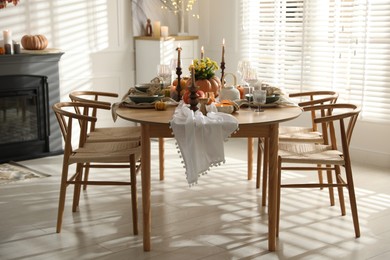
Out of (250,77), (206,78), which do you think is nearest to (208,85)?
(206,78)

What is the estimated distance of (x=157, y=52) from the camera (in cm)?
617

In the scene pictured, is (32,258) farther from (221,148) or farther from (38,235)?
(221,148)

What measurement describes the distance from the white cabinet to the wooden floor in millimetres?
1678

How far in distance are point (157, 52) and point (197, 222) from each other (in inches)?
110

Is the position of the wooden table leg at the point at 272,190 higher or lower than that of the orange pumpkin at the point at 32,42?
lower

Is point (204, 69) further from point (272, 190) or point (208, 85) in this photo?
point (272, 190)

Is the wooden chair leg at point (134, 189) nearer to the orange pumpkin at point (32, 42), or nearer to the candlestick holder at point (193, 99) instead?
the candlestick holder at point (193, 99)

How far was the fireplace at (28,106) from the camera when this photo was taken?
5.29 meters

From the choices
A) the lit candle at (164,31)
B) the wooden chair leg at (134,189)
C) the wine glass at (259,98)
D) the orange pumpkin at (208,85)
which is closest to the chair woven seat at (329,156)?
the wine glass at (259,98)

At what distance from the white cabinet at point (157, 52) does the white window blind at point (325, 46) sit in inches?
24.0

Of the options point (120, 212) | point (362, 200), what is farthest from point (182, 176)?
point (362, 200)

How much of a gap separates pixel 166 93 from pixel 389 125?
7.50 ft

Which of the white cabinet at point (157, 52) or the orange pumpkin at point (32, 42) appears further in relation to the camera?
the white cabinet at point (157, 52)

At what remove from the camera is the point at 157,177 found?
4.89 m
